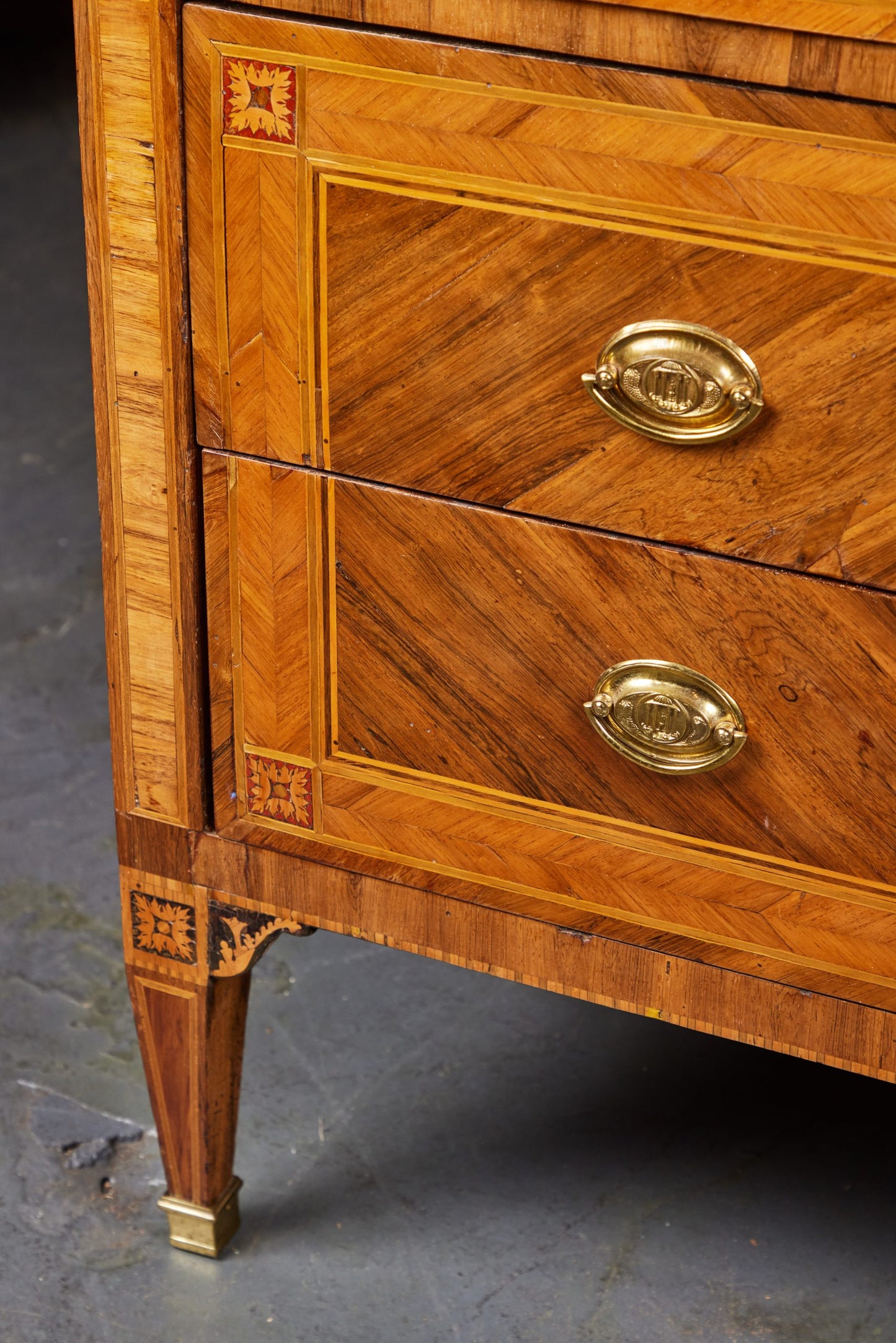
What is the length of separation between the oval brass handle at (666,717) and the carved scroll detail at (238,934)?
0.26m

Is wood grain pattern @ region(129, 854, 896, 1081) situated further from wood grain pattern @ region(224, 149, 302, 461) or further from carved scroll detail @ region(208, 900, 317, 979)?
wood grain pattern @ region(224, 149, 302, 461)

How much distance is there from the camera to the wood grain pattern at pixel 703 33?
69 centimetres

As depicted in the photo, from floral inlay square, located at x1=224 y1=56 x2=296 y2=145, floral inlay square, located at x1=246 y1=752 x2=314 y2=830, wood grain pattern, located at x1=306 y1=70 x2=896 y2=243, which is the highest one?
floral inlay square, located at x1=224 y1=56 x2=296 y2=145

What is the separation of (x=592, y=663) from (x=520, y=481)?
102 millimetres

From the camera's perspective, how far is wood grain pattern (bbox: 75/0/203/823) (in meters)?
0.83

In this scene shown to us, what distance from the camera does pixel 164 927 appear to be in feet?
3.46

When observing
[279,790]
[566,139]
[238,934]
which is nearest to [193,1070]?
[238,934]

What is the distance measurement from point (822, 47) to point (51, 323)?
6.10ft

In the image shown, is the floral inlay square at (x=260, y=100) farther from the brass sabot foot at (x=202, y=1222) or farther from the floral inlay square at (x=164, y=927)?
the brass sabot foot at (x=202, y=1222)

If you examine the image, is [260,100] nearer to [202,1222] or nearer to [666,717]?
[666,717]

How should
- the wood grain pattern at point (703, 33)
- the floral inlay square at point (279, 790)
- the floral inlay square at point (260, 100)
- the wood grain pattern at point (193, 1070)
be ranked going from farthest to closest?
1. the wood grain pattern at point (193, 1070)
2. the floral inlay square at point (279, 790)
3. the floral inlay square at point (260, 100)
4. the wood grain pattern at point (703, 33)

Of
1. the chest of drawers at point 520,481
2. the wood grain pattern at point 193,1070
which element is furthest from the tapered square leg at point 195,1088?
the chest of drawers at point 520,481

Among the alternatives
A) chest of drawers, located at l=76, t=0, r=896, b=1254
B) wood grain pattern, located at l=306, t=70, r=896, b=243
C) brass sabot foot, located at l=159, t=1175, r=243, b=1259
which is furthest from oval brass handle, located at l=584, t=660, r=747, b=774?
brass sabot foot, located at l=159, t=1175, r=243, b=1259

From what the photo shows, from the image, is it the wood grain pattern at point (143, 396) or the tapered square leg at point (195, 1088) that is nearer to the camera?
the wood grain pattern at point (143, 396)
